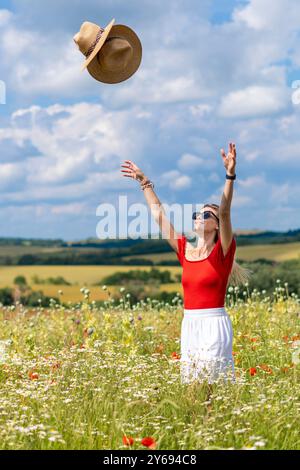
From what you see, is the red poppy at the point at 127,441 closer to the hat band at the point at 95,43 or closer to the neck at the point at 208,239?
the neck at the point at 208,239

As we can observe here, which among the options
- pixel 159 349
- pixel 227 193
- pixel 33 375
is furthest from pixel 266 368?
pixel 227 193

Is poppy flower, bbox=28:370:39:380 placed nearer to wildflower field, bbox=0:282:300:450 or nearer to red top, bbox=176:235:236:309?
wildflower field, bbox=0:282:300:450

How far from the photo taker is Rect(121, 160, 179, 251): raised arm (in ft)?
21.9

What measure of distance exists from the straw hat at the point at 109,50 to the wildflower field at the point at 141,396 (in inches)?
118

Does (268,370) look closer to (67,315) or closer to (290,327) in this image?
(290,327)

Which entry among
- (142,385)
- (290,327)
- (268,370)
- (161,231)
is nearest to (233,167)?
(161,231)

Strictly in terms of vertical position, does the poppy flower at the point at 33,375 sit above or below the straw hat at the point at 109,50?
below

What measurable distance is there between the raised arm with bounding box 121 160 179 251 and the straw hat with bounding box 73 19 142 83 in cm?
141

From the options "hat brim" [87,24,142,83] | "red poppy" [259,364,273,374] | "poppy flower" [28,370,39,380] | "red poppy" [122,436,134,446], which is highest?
"hat brim" [87,24,142,83]

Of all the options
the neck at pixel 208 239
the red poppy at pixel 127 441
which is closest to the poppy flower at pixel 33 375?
the neck at pixel 208 239

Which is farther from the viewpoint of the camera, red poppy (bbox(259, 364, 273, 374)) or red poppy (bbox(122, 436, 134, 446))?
red poppy (bbox(259, 364, 273, 374))

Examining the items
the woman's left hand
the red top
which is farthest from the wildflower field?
the woman's left hand

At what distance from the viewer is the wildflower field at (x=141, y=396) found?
5094 millimetres

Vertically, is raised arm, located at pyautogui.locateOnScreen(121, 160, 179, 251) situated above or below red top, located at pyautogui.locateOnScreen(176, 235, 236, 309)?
above
